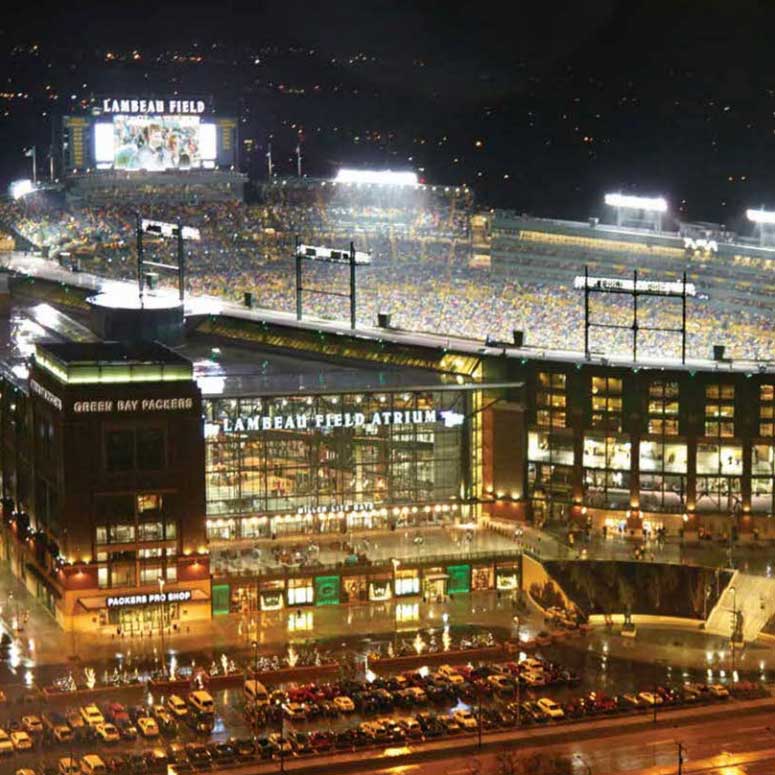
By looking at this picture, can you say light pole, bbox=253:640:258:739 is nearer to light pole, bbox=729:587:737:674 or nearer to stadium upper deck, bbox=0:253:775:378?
light pole, bbox=729:587:737:674

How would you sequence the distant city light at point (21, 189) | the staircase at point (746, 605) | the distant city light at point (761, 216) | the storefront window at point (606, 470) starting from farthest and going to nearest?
the distant city light at point (21, 189)
the distant city light at point (761, 216)
the storefront window at point (606, 470)
the staircase at point (746, 605)

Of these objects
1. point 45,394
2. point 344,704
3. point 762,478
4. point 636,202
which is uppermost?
point 636,202

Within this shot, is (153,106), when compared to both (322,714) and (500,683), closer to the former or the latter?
(500,683)

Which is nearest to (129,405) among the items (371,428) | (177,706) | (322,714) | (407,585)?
(371,428)

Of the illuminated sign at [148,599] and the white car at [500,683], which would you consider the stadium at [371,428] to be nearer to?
the illuminated sign at [148,599]

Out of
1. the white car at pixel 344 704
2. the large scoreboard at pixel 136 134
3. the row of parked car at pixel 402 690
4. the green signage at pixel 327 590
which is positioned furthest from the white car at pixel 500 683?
the large scoreboard at pixel 136 134
